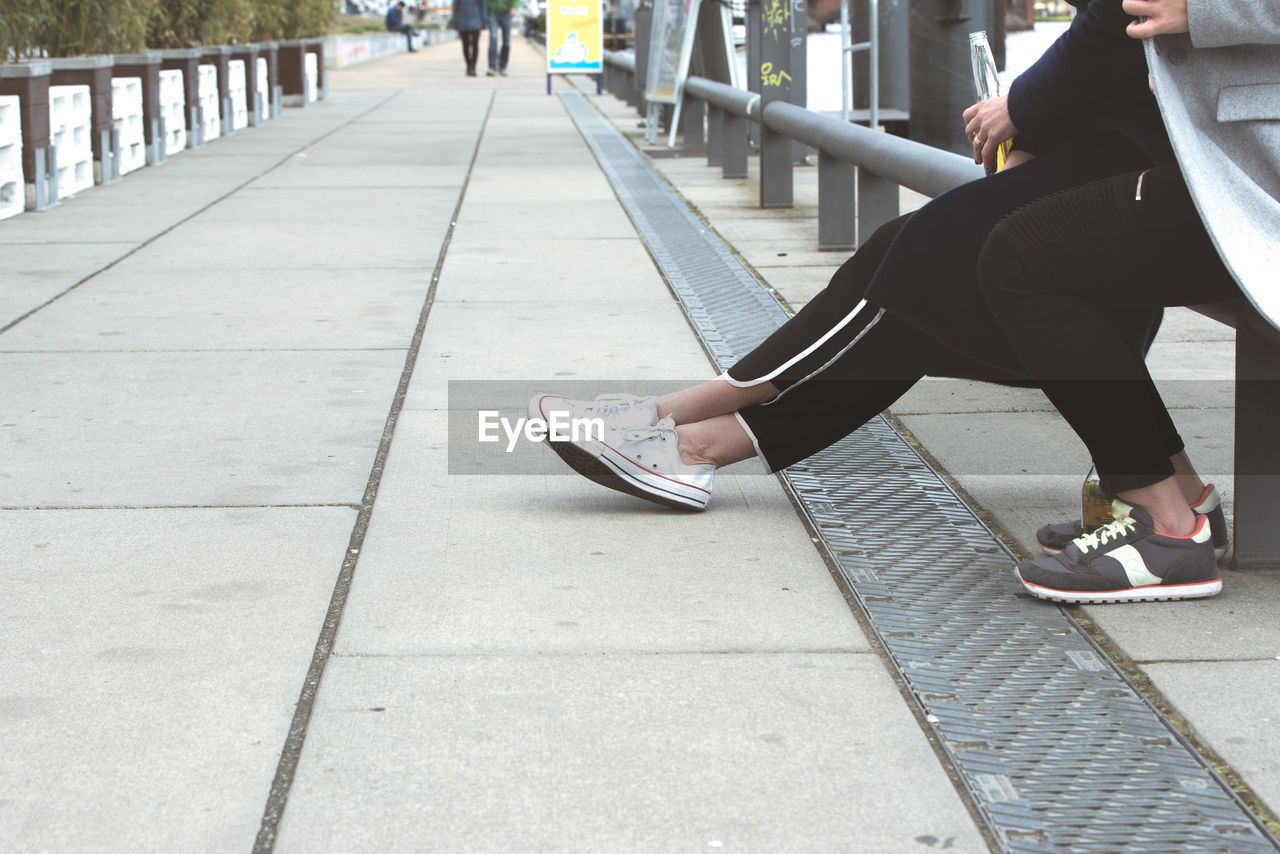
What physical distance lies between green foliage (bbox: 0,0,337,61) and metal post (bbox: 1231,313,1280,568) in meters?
7.94

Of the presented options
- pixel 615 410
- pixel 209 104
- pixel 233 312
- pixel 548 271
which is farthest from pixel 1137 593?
pixel 209 104

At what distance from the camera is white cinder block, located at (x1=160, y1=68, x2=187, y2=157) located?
1209 cm

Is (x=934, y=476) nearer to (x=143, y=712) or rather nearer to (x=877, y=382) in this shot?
(x=877, y=382)

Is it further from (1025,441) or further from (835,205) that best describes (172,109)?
(1025,441)

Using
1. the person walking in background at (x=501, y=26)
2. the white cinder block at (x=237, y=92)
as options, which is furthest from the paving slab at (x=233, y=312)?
the person walking in background at (x=501, y=26)

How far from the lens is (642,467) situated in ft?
11.1

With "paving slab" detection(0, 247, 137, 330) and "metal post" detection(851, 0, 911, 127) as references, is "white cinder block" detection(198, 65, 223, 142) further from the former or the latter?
"paving slab" detection(0, 247, 137, 330)

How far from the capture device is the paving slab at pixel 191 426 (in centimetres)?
361

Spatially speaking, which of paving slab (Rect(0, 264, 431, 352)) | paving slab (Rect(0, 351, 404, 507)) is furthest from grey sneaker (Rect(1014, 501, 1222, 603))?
paving slab (Rect(0, 264, 431, 352))

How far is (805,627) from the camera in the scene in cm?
276

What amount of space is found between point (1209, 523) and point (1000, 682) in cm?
74

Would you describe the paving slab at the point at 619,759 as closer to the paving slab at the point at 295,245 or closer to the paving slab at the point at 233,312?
the paving slab at the point at 233,312

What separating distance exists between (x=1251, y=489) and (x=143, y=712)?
197cm

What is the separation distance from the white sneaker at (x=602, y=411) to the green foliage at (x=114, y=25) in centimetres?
685
